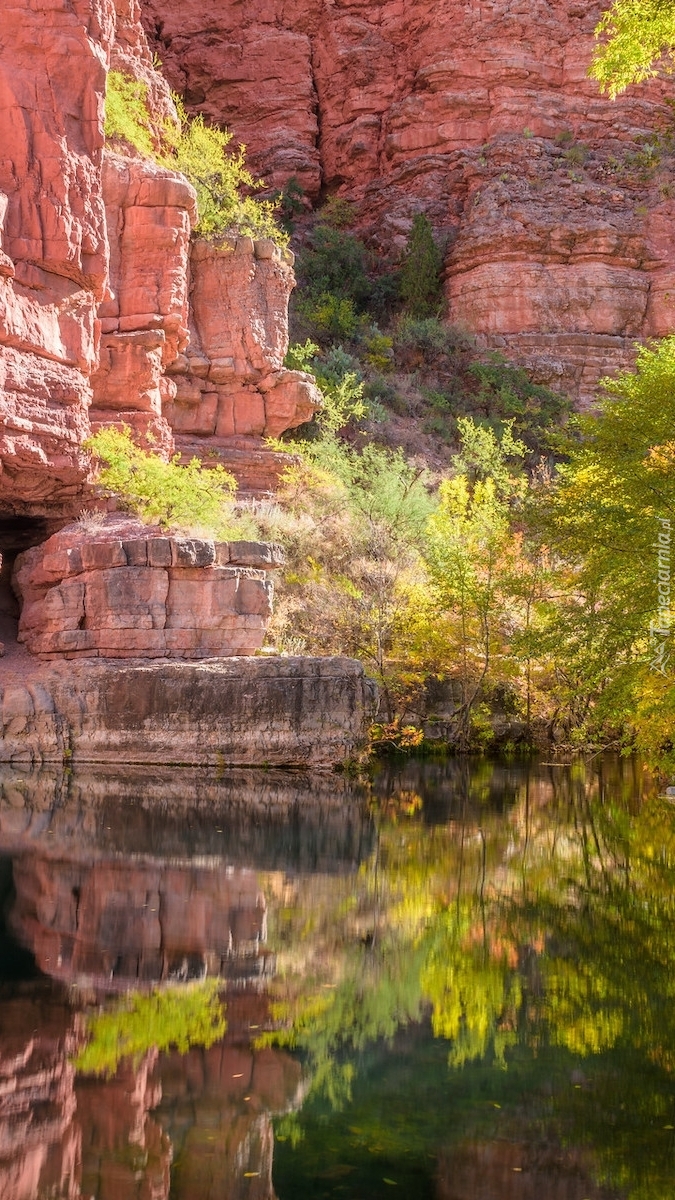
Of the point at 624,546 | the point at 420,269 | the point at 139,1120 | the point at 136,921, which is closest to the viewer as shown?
the point at 139,1120

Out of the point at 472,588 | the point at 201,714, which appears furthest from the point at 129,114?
the point at 201,714

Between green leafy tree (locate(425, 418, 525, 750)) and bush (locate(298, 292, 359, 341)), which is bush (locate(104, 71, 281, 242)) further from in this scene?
bush (locate(298, 292, 359, 341))

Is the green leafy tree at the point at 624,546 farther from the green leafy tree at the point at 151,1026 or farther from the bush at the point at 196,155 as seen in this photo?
the bush at the point at 196,155

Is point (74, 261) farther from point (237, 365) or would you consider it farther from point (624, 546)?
point (624, 546)

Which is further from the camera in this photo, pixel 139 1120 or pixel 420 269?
pixel 420 269

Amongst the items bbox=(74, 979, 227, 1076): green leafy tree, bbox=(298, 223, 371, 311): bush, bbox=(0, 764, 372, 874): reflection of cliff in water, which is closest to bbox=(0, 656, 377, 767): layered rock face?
bbox=(0, 764, 372, 874): reflection of cliff in water

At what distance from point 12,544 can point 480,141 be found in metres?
35.8

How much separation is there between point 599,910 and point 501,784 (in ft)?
34.1

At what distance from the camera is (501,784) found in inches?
784

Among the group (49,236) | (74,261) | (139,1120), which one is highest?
(49,236)

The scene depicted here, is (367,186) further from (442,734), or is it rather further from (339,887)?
(339,887)

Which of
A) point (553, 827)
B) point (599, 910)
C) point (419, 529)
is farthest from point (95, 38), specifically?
point (599, 910)

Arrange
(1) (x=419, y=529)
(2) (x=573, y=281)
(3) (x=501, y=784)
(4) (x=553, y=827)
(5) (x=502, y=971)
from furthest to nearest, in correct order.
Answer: (2) (x=573, y=281) < (1) (x=419, y=529) < (3) (x=501, y=784) < (4) (x=553, y=827) < (5) (x=502, y=971)

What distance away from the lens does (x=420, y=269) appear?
49406 millimetres
